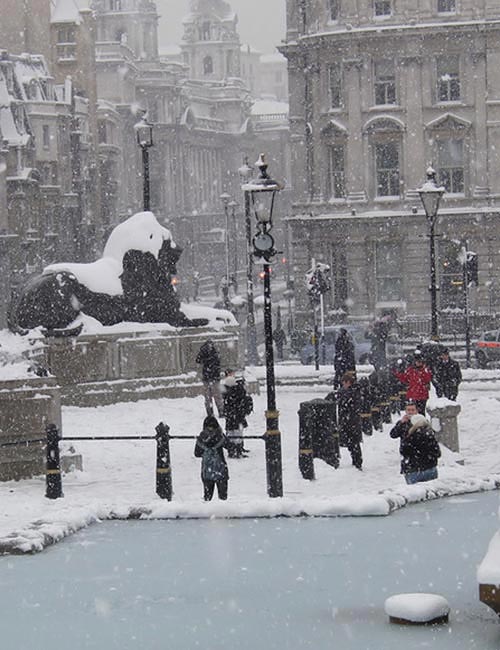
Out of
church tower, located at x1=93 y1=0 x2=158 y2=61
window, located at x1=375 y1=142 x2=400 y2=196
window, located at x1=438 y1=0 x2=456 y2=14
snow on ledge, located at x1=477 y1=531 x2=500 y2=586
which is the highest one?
church tower, located at x1=93 y1=0 x2=158 y2=61

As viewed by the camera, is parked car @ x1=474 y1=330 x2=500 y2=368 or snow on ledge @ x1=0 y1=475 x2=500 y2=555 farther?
parked car @ x1=474 y1=330 x2=500 y2=368

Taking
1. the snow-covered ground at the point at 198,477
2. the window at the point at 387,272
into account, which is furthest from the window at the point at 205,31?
the snow-covered ground at the point at 198,477

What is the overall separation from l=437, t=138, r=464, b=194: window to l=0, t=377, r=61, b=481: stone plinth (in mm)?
39384

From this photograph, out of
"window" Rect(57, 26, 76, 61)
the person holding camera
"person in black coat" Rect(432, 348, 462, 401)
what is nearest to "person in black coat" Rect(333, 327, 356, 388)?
"person in black coat" Rect(432, 348, 462, 401)

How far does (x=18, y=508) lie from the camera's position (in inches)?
735

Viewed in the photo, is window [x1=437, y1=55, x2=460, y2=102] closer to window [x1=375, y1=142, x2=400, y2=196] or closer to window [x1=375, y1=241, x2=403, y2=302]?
window [x1=375, y1=142, x2=400, y2=196]

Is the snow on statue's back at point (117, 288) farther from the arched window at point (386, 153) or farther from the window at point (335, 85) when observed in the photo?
the window at point (335, 85)

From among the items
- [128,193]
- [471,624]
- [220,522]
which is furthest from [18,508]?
[128,193]

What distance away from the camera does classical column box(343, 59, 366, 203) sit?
60812mm

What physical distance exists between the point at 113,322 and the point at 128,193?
88063mm

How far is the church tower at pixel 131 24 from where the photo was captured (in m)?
148

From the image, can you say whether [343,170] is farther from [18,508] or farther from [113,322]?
[18,508]

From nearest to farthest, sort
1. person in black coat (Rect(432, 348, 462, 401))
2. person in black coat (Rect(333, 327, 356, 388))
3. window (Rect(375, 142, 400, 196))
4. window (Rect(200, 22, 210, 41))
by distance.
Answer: person in black coat (Rect(432, 348, 462, 401)), person in black coat (Rect(333, 327, 356, 388)), window (Rect(375, 142, 400, 196)), window (Rect(200, 22, 210, 41))

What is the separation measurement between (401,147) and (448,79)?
318 cm
